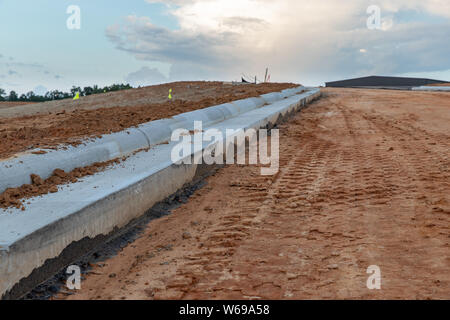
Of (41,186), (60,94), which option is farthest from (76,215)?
(60,94)

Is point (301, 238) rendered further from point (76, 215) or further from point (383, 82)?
point (383, 82)

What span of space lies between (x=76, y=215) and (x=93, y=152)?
1.76m

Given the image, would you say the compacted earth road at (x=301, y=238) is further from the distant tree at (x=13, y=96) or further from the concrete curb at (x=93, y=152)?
the distant tree at (x=13, y=96)

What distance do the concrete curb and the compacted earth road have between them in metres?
1.12

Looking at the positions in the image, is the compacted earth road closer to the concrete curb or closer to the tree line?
the concrete curb

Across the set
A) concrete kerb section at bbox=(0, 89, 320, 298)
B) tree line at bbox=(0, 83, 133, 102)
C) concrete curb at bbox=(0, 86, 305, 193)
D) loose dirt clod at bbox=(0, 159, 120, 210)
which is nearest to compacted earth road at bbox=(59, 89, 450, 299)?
concrete kerb section at bbox=(0, 89, 320, 298)

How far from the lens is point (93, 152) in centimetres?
451

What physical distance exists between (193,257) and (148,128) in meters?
3.29

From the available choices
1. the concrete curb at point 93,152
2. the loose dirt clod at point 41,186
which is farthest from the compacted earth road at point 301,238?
the concrete curb at point 93,152

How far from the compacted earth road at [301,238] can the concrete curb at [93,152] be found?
1.12 meters

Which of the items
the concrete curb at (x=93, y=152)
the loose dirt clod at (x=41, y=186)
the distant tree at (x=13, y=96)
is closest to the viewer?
the loose dirt clod at (x=41, y=186)

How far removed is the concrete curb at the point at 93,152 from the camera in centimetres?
353

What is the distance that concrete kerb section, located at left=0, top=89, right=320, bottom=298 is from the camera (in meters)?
2.43
